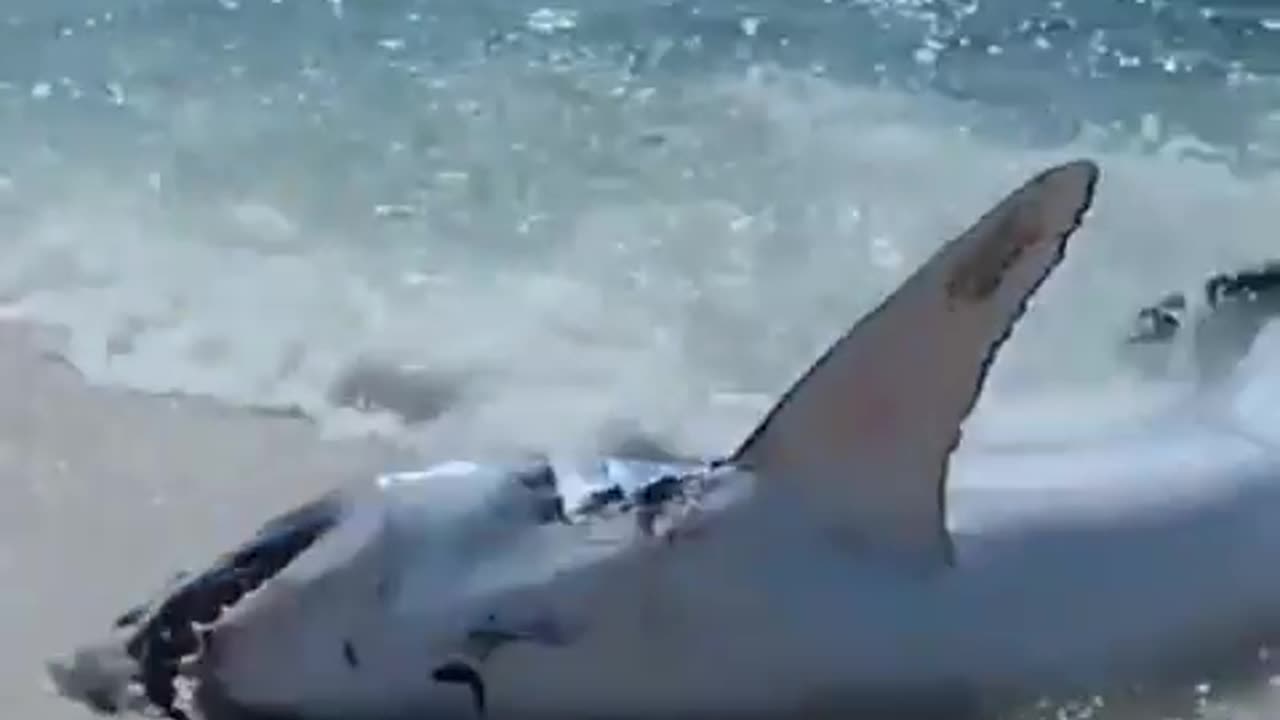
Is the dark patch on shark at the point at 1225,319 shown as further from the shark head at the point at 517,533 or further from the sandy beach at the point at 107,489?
the sandy beach at the point at 107,489

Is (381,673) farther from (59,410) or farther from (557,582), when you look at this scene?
(59,410)

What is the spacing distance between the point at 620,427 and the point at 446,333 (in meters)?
0.68

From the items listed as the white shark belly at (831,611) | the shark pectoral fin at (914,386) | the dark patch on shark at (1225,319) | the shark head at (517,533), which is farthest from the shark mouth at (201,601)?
the dark patch on shark at (1225,319)

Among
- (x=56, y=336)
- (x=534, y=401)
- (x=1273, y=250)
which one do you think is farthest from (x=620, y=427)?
(x=1273, y=250)

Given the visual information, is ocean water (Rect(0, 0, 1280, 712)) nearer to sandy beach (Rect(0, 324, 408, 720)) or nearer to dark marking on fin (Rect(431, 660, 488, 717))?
sandy beach (Rect(0, 324, 408, 720))

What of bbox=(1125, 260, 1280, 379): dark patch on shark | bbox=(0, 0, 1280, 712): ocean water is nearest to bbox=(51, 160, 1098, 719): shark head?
bbox=(1125, 260, 1280, 379): dark patch on shark

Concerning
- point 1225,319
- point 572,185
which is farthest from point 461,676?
point 572,185

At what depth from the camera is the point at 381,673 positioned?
112 inches

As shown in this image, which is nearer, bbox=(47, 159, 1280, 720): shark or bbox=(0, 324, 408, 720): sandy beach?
bbox=(47, 159, 1280, 720): shark

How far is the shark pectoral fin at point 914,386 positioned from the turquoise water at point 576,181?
55.1 inches

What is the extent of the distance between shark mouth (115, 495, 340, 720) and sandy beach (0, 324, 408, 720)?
0.32m

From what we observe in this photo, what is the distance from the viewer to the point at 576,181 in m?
6.48

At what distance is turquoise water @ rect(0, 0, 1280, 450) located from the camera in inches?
198

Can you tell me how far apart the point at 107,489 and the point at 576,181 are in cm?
253
